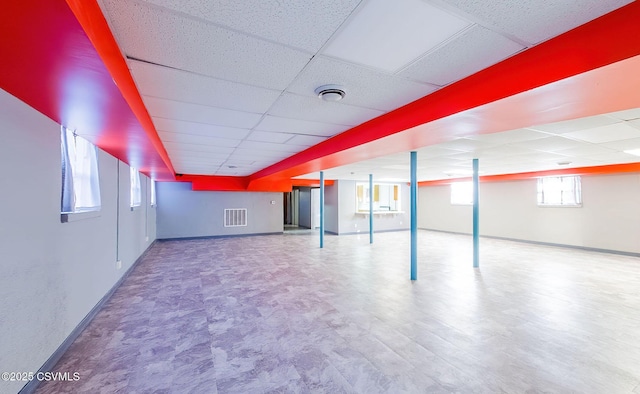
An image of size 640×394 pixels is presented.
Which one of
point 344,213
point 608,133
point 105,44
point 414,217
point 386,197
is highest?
point 608,133

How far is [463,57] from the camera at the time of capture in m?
1.56

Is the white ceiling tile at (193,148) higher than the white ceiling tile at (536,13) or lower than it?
lower

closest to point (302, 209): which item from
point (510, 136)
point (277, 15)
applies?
point (510, 136)

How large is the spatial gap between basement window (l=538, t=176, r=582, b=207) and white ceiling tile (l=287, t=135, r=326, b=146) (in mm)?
8249

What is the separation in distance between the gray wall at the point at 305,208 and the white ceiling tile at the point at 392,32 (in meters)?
11.1

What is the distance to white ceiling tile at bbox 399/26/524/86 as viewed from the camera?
139cm

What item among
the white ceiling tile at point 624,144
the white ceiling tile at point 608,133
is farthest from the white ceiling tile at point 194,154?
the white ceiling tile at point 624,144

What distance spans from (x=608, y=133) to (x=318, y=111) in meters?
3.65

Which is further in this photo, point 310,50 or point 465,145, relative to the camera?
point 465,145

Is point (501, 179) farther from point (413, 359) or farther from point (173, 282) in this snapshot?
point (173, 282)

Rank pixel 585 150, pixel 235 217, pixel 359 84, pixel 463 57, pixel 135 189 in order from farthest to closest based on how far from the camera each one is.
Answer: pixel 235 217
pixel 135 189
pixel 585 150
pixel 359 84
pixel 463 57

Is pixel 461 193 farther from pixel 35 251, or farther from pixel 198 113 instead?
pixel 35 251

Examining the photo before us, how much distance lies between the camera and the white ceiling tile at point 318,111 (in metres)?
2.26

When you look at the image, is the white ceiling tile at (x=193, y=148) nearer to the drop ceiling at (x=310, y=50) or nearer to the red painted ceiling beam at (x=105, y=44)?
the drop ceiling at (x=310, y=50)
